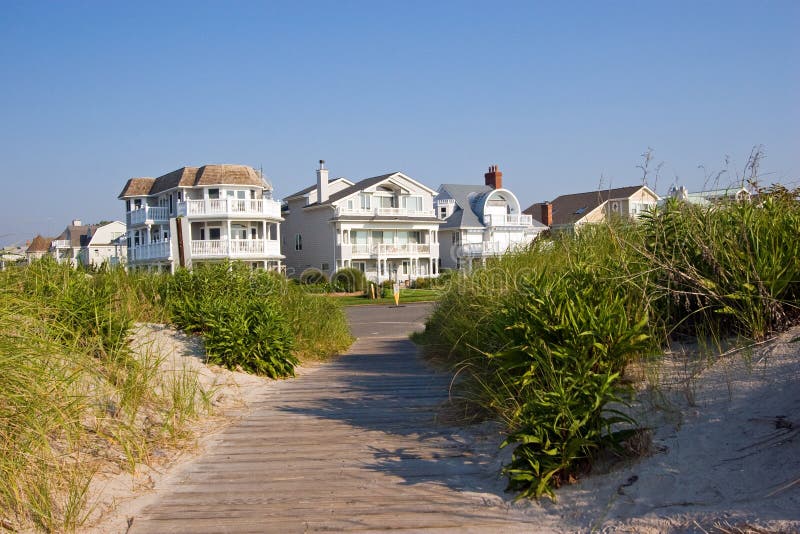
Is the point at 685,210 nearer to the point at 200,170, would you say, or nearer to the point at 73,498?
the point at 73,498

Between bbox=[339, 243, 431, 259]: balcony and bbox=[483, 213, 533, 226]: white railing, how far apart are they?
723 centimetres

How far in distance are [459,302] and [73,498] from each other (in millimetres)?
6031

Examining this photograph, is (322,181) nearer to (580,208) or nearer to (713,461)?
(580,208)

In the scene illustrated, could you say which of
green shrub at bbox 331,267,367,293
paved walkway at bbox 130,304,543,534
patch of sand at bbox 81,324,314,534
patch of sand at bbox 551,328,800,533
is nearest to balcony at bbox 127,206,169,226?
green shrub at bbox 331,267,367,293

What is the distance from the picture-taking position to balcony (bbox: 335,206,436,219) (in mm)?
53875

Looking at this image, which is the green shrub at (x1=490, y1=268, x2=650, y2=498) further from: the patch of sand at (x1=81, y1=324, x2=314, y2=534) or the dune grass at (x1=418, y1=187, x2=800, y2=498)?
the patch of sand at (x1=81, y1=324, x2=314, y2=534)

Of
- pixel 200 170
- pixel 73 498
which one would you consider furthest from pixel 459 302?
pixel 200 170

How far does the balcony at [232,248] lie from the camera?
144 ft

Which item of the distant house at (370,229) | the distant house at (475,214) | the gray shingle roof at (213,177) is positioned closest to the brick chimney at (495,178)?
the distant house at (475,214)

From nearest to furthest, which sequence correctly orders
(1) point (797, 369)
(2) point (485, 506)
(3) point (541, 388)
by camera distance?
(2) point (485, 506), (1) point (797, 369), (3) point (541, 388)

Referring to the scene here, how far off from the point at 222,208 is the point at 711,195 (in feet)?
135

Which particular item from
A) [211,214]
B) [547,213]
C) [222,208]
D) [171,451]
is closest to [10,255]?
[171,451]

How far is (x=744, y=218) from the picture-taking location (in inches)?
257

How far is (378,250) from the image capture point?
178 ft
